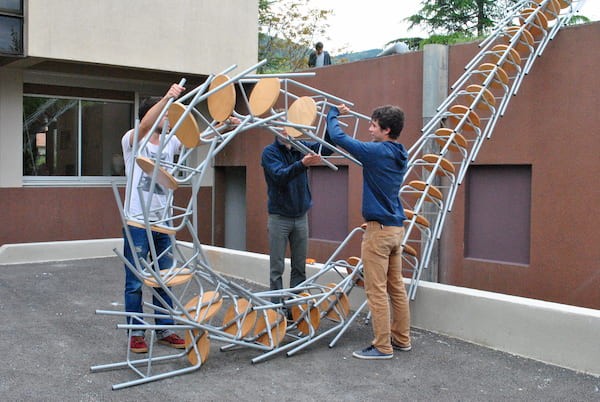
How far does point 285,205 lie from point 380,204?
3.29 ft

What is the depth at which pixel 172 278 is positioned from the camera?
4.51 meters

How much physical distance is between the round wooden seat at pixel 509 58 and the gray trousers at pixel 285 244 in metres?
2.89

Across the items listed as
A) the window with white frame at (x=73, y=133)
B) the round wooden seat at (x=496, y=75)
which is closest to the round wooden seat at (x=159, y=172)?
the round wooden seat at (x=496, y=75)

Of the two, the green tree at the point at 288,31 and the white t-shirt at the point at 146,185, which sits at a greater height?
the green tree at the point at 288,31

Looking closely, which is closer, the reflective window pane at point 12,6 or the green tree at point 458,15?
the reflective window pane at point 12,6

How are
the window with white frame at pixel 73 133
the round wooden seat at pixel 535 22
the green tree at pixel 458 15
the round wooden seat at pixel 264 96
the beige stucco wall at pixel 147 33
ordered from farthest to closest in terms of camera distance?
the green tree at pixel 458 15 < the window with white frame at pixel 73 133 < the beige stucco wall at pixel 147 33 < the round wooden seat at pixel 535 22 < the round wooden seat at pixel 264 96

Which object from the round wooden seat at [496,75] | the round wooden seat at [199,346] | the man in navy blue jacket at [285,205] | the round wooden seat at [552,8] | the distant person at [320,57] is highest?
the distant person at [320,57]

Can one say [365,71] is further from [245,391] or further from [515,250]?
[245,391]

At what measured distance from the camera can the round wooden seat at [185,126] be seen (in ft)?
14.1

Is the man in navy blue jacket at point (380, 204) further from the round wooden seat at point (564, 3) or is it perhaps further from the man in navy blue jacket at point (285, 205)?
the round wooden seat at point (564, 3)

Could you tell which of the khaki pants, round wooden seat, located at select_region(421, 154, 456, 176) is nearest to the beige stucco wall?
round wooden seat, located at select_region(421, 154, 456, 176)

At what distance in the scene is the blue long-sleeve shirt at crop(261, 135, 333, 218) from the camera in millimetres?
5406

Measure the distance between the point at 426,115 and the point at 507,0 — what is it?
16728 mm

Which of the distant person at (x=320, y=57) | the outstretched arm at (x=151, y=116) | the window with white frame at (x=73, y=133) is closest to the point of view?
the outstretched arm at (x=151, y=116)
